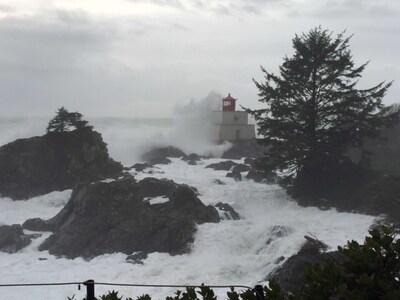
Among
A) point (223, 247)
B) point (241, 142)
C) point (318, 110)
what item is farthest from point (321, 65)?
point (241, 142)

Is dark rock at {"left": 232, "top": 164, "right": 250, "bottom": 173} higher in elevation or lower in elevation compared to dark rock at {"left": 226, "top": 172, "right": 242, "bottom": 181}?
higher

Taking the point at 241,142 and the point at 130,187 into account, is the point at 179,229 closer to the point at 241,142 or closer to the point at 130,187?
the point at 130,187

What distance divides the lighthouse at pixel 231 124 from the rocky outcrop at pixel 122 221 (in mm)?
25936

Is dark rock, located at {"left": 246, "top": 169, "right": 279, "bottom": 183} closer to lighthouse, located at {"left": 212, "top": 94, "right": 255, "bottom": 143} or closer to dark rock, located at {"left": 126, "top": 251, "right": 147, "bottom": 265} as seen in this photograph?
dark rock, located at {"left": 126, "top": 251, "right": 147, "bottom": 265}

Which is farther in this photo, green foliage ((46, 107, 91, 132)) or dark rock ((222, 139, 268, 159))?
dark rock ((222, 139, 268, 159))

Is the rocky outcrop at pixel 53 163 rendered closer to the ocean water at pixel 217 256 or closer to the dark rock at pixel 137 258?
the ocean water at pixel 217 256

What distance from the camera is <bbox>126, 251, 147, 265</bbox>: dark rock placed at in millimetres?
16484

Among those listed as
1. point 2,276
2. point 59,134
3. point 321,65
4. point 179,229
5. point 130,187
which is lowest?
point 2,276

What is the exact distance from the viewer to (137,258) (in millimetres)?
16828

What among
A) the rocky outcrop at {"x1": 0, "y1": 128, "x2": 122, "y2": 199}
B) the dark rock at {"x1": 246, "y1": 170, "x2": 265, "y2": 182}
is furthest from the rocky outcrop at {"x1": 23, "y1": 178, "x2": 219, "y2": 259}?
the dark rock at {"x1": 246, "y1": 170, "x2": 265, "y2": 182}

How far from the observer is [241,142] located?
4703 cm

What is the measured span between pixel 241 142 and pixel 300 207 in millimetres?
25417

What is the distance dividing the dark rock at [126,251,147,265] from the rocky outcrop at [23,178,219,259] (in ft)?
1.42

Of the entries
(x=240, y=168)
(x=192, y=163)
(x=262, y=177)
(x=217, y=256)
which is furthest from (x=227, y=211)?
(x=192, y=163)
